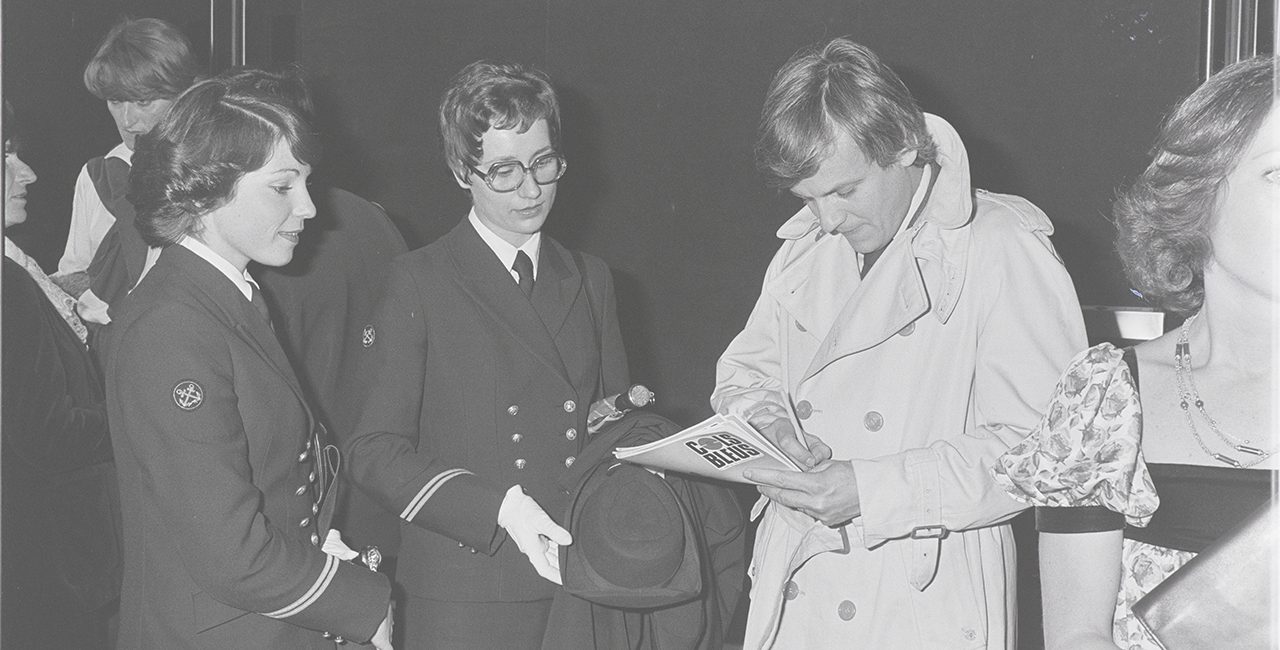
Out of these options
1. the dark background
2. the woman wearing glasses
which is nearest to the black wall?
the dark background

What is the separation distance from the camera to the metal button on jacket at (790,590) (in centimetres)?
206

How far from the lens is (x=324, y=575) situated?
74.9 inches

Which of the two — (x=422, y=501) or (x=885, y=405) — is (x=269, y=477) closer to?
(x=422, y=501)

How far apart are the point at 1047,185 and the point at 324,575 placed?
243cm

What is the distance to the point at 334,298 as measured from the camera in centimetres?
270

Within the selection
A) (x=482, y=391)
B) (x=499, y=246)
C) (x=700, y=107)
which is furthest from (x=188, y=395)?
(x=700, y=107)

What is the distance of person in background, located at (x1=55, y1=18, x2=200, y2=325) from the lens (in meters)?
2.46

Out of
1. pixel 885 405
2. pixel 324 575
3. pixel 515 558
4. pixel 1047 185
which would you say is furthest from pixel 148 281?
pixel 1047 185

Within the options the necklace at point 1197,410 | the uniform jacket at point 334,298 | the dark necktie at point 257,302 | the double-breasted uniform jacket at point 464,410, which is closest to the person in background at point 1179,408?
the necklace at point 1197,410

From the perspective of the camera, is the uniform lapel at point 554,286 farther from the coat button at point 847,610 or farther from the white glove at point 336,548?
the coat button at point 847,610

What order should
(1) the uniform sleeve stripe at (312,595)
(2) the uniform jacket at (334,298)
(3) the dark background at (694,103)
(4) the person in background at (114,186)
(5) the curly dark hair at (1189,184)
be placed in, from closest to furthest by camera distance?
(5) the curly dark hair at (1189,184) → (1) the uniform sleeve stripe at (312,595) → (4) the person in background at (114,186) → (2) the uniform jacket at (334,298) → (3) the dark background at (694,103)

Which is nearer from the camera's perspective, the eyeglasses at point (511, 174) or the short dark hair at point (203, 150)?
the short dark hair at point (203, 150)

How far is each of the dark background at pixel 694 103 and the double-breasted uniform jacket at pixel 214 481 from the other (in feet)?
4.02

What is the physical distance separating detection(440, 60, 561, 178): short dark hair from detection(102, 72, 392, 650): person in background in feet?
0.96
